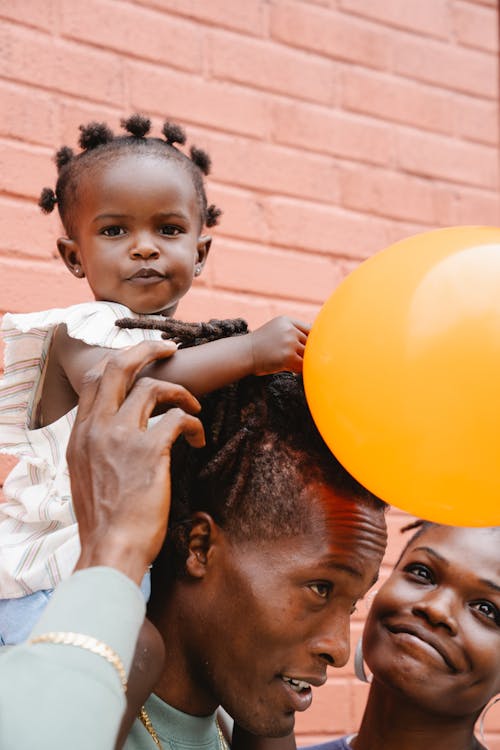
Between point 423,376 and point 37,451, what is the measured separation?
2.32 feet

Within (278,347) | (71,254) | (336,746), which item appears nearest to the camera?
(278,347)

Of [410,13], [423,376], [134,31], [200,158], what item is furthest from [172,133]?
[410,13]

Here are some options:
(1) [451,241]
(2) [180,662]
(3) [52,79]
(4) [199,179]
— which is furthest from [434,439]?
(3) [52,79]

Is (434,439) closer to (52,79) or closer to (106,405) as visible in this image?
(106,405)

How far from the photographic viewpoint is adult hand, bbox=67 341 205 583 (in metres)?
1.31

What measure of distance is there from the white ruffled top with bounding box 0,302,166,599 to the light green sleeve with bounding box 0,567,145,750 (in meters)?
0.36

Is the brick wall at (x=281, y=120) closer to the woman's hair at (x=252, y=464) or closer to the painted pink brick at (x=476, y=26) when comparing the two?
the painted pink brick at (x=476, y=26)

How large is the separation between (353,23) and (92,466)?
83.9 inches

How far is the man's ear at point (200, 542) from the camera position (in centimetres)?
171

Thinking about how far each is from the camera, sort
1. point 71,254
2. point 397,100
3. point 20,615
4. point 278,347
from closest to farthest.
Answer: point 278,347
point 20,615
point 71,254
point 397,100

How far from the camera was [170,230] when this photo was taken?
1.92m

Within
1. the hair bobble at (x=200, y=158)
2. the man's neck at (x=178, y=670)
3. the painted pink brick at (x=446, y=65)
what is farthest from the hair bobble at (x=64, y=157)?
the painted pink brick at (x=446, y=65)

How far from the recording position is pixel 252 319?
2.71 meters

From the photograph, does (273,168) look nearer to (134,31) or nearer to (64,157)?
(134,31)
